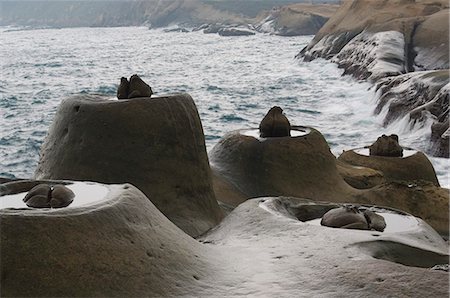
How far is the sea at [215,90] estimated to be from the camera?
1672cm

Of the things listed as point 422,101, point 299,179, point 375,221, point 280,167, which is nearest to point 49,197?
point 375,221

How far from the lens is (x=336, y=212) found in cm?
577

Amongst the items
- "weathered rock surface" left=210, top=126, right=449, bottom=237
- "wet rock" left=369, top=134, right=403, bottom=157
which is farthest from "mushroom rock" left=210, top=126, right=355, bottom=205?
"wet rock" left=369, top=134, right=403, bottom=157

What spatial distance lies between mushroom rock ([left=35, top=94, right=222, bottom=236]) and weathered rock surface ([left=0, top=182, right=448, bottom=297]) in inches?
61.1

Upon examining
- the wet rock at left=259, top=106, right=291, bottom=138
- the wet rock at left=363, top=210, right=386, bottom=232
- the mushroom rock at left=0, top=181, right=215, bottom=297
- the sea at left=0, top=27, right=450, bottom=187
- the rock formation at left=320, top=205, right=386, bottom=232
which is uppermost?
the mushroom rock at left=0, top=181, right=215, bottom=297

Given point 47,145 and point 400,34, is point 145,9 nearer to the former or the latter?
point 400,34

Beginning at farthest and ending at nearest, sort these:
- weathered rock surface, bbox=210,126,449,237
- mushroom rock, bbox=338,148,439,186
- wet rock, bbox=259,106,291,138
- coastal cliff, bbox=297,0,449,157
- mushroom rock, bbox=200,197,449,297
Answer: coastal cliff, bbox=297,0,449,157, mushroom rock, bbox=338,148,439,186, wet rock, bbox=259,106,291,138, weathered rock surface, bbox=210,126,449,237, mushroom rock, bbox=200,197,449,297

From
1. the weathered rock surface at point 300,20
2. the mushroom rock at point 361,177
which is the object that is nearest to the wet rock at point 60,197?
the mushroom rock at point 361,177

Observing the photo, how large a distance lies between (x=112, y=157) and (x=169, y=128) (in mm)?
594

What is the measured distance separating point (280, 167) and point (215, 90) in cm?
1936

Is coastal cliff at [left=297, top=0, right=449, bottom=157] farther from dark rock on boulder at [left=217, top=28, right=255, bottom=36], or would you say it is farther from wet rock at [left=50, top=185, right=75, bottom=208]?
dark rock on boulder at [left=217, top=28, right=255, bottom=36]

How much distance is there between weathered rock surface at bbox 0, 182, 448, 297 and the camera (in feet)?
11.3

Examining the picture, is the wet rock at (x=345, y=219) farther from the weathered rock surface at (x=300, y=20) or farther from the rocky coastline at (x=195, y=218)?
the weathered rock surface at (x=300, y=20)

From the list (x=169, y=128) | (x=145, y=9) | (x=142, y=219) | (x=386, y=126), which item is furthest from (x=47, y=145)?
(x=145, y=9)
